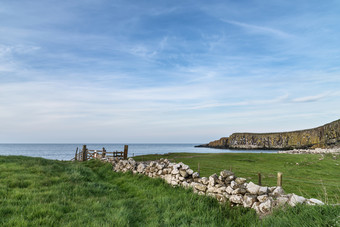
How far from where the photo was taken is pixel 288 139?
330ft

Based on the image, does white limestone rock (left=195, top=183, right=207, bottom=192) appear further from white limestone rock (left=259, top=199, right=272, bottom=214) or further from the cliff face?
the cliff face

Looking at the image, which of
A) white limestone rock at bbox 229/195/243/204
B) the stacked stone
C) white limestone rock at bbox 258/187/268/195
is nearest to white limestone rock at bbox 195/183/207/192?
the stacked stone

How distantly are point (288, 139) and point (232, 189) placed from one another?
357ft

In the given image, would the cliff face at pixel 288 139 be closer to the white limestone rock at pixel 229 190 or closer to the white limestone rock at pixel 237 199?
the white limestone rock at pixel 229 190

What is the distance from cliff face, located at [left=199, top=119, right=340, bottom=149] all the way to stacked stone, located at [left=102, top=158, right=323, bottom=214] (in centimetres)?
7308

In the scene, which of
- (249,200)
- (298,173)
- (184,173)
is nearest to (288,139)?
(298,173)

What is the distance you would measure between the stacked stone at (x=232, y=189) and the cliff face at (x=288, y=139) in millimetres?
73082

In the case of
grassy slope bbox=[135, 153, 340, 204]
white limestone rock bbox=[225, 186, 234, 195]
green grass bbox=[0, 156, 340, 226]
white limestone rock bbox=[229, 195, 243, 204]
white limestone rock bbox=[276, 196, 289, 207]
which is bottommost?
grassy slope bbox=[135, 153, 340, 204]

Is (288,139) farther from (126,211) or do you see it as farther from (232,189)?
(126,211)

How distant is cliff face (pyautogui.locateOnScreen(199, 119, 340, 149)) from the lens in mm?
70875

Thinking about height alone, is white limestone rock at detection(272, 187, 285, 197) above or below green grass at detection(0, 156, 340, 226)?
above

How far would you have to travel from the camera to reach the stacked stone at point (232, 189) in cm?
659

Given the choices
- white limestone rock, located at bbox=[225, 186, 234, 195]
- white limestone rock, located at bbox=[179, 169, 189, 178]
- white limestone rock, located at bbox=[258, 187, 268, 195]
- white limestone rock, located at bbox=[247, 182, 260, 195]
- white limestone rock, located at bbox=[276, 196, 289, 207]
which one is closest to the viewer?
white limestone rock, located at bbox=[276, 196, 289, 207]

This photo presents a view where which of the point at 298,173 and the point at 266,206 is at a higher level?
the point at 266,206
